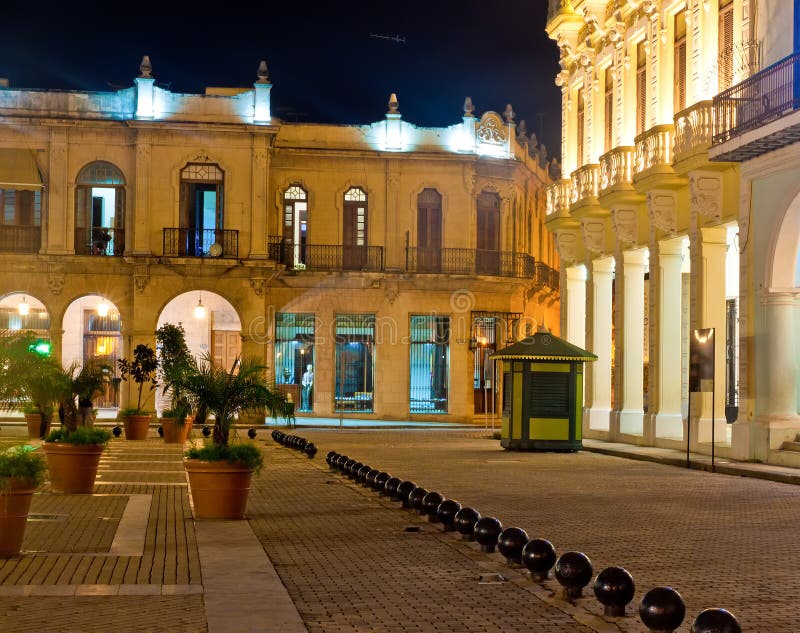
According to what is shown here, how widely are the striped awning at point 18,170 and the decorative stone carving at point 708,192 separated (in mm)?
24949

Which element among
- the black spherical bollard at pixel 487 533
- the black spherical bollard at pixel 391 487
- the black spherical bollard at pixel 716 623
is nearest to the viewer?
the black spherical bollard at pixel 716 623

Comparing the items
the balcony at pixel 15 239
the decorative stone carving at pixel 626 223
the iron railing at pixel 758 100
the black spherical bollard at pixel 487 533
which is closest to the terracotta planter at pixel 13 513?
the black spherical bollard at pixel 487 533

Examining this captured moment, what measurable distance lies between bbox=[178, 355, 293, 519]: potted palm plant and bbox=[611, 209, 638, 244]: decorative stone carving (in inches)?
709

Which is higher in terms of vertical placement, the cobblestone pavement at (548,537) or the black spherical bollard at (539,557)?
the black spherical bollard at (539,557)

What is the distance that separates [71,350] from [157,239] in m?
5.86

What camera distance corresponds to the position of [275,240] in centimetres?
4628

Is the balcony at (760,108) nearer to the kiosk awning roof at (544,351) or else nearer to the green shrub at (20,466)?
the kiosk awning roof at (544,351)

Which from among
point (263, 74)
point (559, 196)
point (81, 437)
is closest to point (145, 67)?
point (263, 74)

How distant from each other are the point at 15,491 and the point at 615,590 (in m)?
5.00

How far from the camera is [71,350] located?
46.4m

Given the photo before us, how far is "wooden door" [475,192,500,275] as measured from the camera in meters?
47.6

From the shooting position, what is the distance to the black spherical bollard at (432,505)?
44.7 feet

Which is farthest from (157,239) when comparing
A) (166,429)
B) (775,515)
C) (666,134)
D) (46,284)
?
(775,515)

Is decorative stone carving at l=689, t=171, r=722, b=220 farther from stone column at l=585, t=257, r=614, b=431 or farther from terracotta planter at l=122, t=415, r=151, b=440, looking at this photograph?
terracotta planter at l=122, t=415, r=151, b=440
